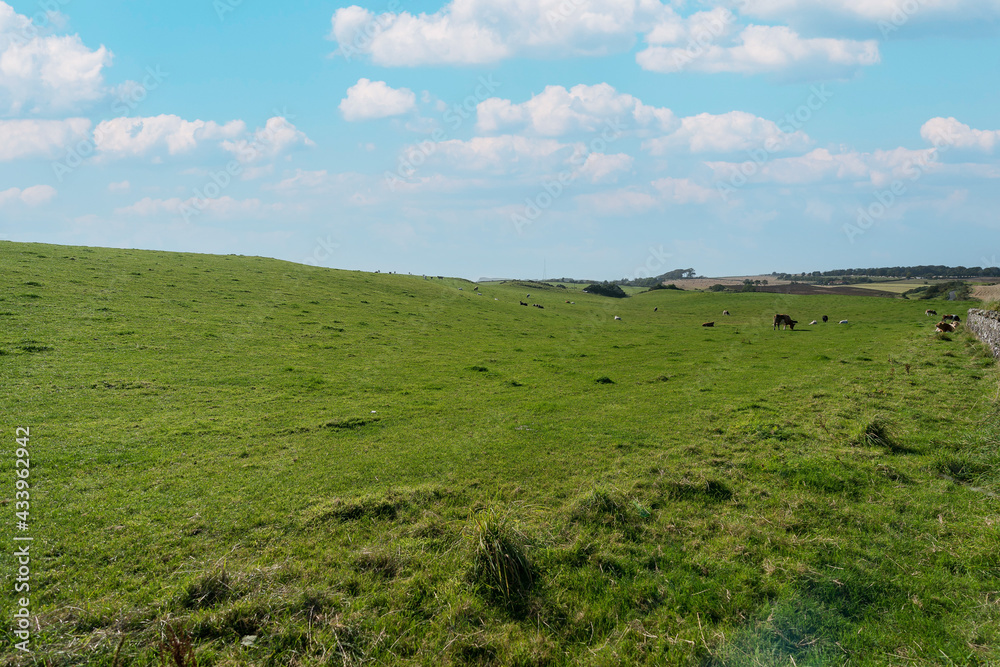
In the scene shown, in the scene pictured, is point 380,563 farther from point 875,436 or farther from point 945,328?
point 945,328

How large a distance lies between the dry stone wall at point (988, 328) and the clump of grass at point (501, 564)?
23.9 m

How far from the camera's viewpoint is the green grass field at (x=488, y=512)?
16.9 feet

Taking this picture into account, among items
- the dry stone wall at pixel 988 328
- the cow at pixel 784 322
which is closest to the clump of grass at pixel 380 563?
the dry stone wall at pixel 988 328

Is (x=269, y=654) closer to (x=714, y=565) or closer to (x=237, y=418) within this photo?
(x=714, y=565)

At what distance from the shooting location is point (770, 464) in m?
9.69

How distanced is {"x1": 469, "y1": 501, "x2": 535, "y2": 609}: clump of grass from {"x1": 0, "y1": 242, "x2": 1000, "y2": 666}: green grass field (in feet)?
0.09

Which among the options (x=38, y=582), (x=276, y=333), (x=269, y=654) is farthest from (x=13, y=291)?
(x=269, y=654)

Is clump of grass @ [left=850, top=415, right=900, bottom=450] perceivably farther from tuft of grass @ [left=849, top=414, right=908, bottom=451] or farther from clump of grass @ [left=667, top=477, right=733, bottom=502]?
clump of grass @ [left=667, top=477, right=733, bottom=502]

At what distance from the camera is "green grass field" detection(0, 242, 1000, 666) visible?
5145 mm

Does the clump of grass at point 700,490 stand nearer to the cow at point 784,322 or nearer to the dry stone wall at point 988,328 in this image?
the dry stone wall at point 988,328

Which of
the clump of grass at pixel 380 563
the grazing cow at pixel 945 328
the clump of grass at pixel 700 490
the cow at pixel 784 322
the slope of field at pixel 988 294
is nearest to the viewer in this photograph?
the clump of grass at pixel 380 563

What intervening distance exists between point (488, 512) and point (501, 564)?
162cm

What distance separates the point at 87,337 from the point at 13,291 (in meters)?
8.90

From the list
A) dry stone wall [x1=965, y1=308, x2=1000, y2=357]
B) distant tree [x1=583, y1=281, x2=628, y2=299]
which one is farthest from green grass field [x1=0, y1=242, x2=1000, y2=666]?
distant tree [x1=583, y1=281, x2=628, y2=299]
